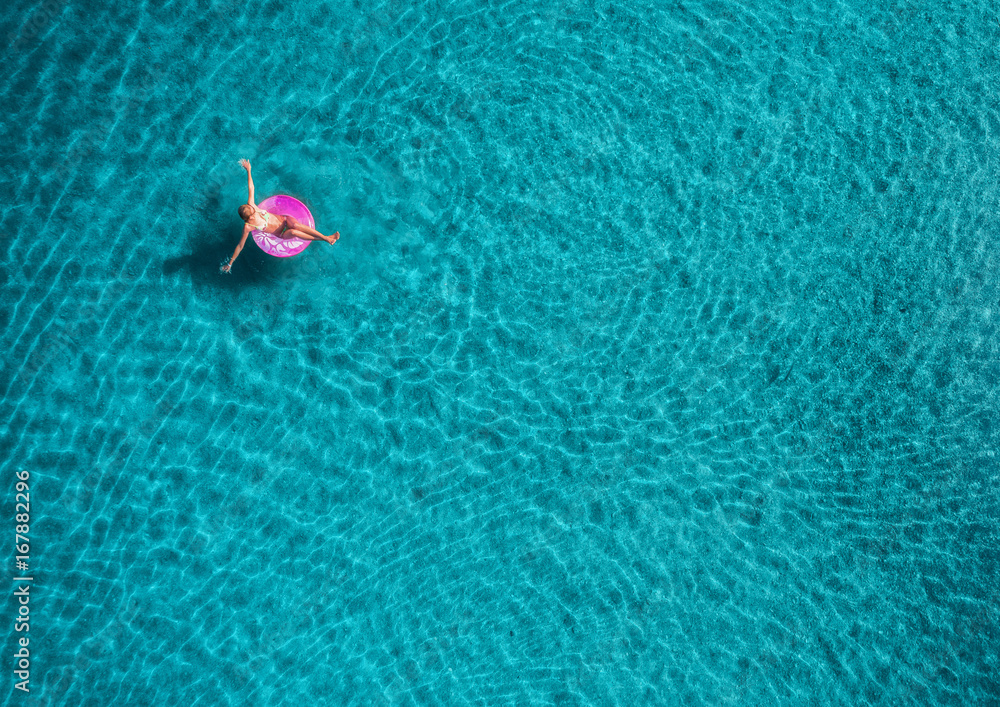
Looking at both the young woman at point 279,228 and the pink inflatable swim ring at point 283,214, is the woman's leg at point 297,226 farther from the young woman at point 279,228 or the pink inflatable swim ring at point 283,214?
the pink inflatable swim ring at point 283,214

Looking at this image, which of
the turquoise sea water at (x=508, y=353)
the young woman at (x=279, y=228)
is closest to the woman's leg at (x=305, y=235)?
the young woman at (x=279, y=228)


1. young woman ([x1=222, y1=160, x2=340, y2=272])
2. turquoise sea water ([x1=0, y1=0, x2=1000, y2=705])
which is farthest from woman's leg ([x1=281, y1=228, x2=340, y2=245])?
turquoise sea water ([x1=0, y1=0, x2=1000, y2=705])

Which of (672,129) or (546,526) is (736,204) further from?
(546,526)

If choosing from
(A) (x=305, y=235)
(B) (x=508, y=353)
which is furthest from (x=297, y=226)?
(B) (x=508, y=353)

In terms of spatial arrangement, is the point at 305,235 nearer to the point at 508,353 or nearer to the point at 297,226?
the point at 297,226

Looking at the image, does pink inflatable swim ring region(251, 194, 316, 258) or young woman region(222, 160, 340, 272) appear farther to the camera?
pink inflatable swim ring region(251, 194, 316, 258)

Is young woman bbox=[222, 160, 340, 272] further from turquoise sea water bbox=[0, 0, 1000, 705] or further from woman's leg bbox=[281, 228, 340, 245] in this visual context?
turquoise sea water bbox=[0, 0, 1000, 705]
